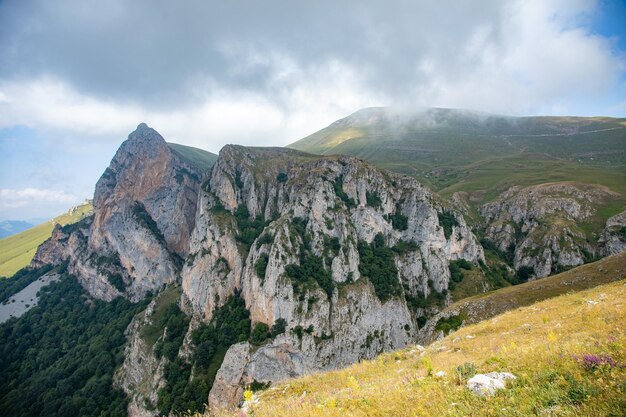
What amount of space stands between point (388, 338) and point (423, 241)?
41.0m

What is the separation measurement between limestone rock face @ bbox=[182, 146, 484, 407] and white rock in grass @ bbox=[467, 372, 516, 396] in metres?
71.7

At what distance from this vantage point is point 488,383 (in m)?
8.79

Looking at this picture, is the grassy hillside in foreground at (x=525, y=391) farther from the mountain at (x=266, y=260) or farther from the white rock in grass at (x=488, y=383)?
the mountain at (x=266, y=260)

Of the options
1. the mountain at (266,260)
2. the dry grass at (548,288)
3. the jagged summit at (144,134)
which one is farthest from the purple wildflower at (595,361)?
the jagged summit at (144,134)

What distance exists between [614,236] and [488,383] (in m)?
150

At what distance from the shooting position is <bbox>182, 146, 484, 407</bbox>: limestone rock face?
79.4m

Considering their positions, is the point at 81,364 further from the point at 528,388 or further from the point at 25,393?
the point at 528,388

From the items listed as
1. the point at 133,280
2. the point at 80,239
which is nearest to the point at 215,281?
the point at 133,280

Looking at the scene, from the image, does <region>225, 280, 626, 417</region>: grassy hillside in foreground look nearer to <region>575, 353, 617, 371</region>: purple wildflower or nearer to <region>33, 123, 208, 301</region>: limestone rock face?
<region>575, 353, 617, 371</region>: purple wildflower

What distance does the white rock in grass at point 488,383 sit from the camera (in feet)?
27.6

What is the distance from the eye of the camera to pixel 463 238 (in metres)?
116

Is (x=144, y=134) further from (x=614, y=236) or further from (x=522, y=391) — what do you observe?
(x=614, y=236)

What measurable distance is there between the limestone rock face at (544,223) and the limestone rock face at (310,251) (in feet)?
79.7

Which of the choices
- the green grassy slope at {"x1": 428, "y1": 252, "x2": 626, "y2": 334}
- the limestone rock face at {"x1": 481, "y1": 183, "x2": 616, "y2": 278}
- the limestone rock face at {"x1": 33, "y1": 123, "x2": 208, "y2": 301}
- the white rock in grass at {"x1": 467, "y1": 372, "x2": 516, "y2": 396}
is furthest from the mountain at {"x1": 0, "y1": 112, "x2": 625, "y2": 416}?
the white rock in grass at {"x1": 467, "y1": 372, "x2": 516, "y2": 396}
